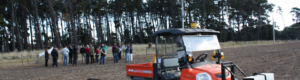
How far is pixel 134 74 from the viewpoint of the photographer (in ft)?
19.0

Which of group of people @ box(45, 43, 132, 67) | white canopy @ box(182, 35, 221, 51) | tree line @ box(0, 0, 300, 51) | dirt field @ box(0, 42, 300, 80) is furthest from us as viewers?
tree line @ box(0, 0, 300, 51)

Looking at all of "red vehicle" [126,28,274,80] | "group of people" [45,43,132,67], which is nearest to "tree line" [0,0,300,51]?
"group of people" [45,43,132,67]

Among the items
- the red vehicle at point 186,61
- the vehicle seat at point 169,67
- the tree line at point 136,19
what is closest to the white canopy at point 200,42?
the red vehicle at point 186,61

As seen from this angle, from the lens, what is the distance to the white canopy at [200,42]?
14.7 feet

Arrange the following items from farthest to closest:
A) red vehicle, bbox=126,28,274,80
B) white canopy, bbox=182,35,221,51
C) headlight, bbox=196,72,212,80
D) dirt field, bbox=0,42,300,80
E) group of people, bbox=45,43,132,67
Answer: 1. group of people, bbox=45,43,132,67
2. dirt field, bbox=0,42,300,80
3. white canopy, bbox=182,35,221,51
4. red vehicle, bbox=126,28,274,80
5. headlight, bbox=196,72,212,80

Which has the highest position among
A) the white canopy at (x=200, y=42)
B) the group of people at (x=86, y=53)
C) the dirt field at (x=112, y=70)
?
the white canopy at (x=200, y=42)

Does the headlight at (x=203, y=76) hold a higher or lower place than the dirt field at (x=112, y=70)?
higher

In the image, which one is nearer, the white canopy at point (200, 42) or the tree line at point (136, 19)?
the white canopy at point (200, 42)

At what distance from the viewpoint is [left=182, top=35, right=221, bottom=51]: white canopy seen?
4488 millimetres

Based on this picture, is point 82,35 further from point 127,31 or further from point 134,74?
point 134,74

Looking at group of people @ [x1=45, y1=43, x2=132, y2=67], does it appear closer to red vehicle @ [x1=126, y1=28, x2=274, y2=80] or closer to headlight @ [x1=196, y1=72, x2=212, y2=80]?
red vehicle @ [x1=126, y1=28, x2=274, y2=80]

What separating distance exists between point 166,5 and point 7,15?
31041mm

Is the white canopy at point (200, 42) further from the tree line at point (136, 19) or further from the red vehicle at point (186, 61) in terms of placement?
the tree line at point (136, 19)

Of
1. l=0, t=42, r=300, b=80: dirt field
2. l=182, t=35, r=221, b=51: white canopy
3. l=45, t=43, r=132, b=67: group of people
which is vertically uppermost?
l=182, t=35, r=221, b=51: white canopy
